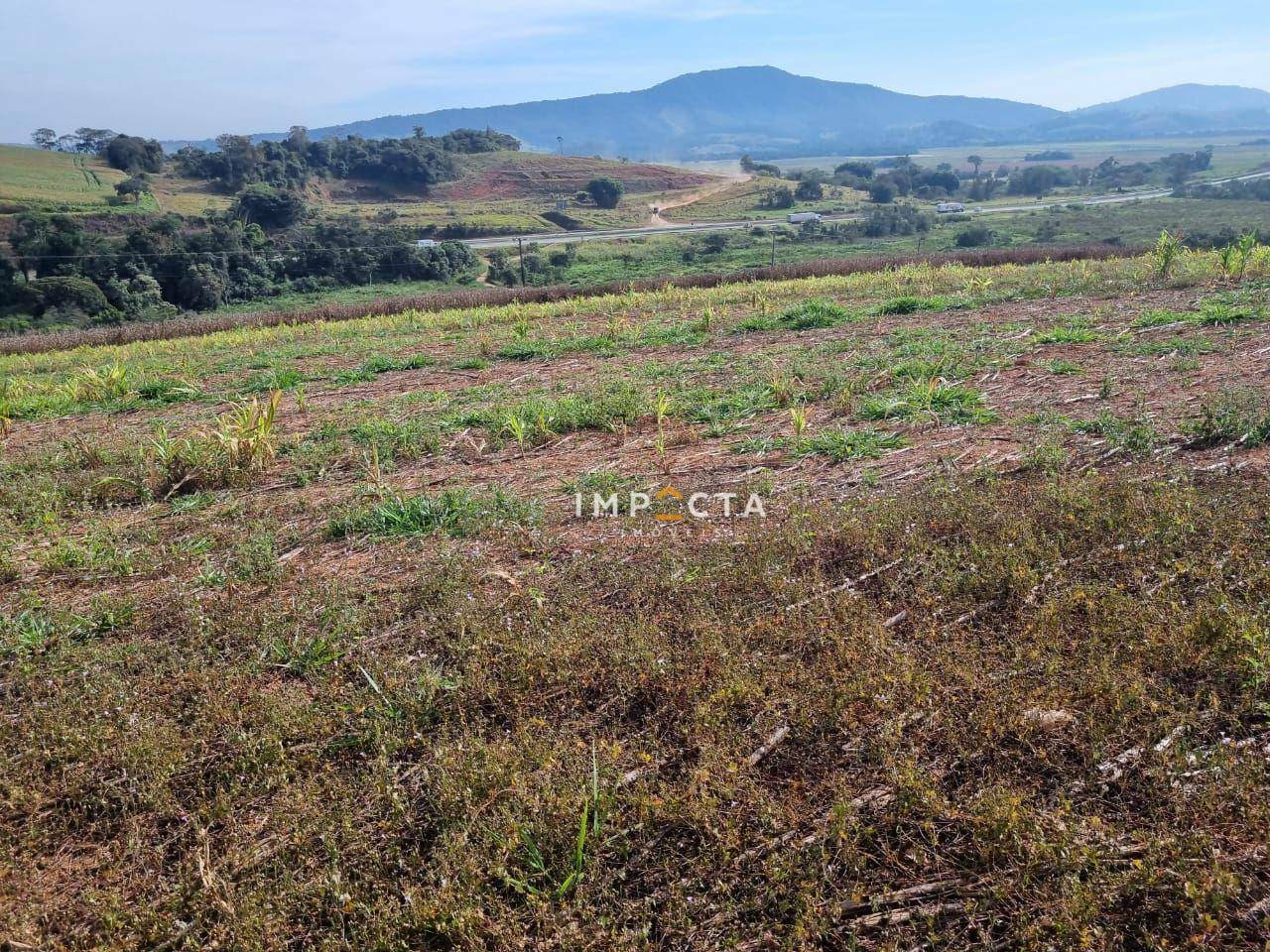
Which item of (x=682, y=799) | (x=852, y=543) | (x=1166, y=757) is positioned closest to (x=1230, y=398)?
(x=852, y=543)

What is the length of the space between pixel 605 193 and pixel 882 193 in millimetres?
37478

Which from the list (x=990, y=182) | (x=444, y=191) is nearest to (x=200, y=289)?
(x=444, y=191)

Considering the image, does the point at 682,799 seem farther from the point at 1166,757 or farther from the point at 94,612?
the point at 94,612

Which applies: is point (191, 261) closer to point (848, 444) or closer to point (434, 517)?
point (434, 517)

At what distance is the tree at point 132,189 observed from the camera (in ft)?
210

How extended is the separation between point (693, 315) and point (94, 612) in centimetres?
1204

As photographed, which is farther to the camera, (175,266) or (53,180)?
(53,180)

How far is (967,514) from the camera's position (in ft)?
14.6

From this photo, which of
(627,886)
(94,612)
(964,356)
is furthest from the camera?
(964,356)

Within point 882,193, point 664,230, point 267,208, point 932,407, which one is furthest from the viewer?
point 882,193

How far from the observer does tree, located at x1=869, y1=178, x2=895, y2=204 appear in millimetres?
95731

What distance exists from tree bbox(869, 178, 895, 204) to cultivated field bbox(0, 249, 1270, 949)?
98467mm

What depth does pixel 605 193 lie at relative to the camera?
86688 mm

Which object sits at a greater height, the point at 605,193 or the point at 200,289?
the point at 605,193
